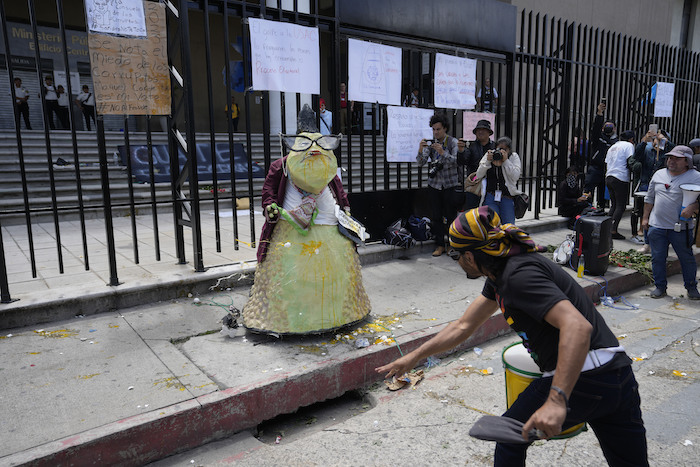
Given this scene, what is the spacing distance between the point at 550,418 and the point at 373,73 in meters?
5.76

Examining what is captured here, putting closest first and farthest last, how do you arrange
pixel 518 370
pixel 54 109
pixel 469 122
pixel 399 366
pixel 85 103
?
pixel 518 370 < pixel 399 366 < pixel 469 122 < pixel 54 109 < pixel 85 103

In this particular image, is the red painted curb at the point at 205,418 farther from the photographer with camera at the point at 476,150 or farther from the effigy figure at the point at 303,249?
the photographer with camera at the point at 476,150

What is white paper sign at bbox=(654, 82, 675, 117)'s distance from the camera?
1170cm

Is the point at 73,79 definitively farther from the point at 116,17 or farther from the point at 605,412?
the point at 605,412

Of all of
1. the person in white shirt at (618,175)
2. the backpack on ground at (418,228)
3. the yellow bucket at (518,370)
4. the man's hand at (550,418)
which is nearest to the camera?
the man's hand at (550,418)

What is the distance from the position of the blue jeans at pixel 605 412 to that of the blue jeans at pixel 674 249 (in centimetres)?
486

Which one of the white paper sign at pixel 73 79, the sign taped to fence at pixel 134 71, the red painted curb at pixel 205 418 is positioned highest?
the white paper sign at pixel 73 79

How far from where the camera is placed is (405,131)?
7.34 m

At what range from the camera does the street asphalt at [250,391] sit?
304 centimetres

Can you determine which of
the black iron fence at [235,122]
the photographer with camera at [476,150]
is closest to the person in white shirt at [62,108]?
the black iron fence at [235,122]

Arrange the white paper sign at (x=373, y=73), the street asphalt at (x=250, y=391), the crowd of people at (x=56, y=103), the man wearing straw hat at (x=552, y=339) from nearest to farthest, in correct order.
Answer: the man wearing straw hat at (x=552, y=339), the street asphalt at (x=250, y=391), the white paper sign at (x=373, y=73), the crowd of people at (x=56, y=103)

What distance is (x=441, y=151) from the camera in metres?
6.99

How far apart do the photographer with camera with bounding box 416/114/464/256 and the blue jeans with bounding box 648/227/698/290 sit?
2499 millimetres

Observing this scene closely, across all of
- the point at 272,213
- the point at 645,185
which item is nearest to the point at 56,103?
the point at 272,213
